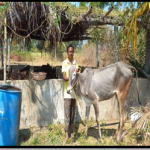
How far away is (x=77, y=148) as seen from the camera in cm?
356

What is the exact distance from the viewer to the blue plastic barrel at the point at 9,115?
345 centimetres

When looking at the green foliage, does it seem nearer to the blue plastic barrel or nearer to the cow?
the blue plastic barrel

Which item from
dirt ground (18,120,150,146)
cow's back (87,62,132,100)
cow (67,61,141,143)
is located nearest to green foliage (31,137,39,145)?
dirt ground (18,120,150,146)

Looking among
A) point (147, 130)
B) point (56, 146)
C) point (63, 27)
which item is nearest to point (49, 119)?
point (56, 146)

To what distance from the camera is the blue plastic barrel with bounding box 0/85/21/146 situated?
11.3 feet

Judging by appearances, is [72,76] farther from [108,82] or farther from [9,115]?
[9,115]

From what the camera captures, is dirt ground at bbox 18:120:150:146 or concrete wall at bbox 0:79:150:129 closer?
dirt ground at bbox 18:120:150:146

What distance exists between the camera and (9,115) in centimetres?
348

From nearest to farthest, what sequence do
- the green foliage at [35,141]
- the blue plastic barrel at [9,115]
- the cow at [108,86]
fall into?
→ the blue plastic barrel at [9,115] → the green foliage at [35,141] → the cow at [108,86]

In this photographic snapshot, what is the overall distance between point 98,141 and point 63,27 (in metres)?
4.04

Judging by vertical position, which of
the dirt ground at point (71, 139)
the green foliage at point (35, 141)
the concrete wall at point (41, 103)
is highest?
the concrete wall at point (41, 103)

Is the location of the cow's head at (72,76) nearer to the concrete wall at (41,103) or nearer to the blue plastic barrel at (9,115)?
the blue plastic barrel at (9,115)

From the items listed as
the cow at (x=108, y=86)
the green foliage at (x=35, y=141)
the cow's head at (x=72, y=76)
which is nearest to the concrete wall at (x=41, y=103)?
the green foliage at (x=35, y=141)

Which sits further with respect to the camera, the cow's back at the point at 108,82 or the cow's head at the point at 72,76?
the cow's back at the point at 108,82
